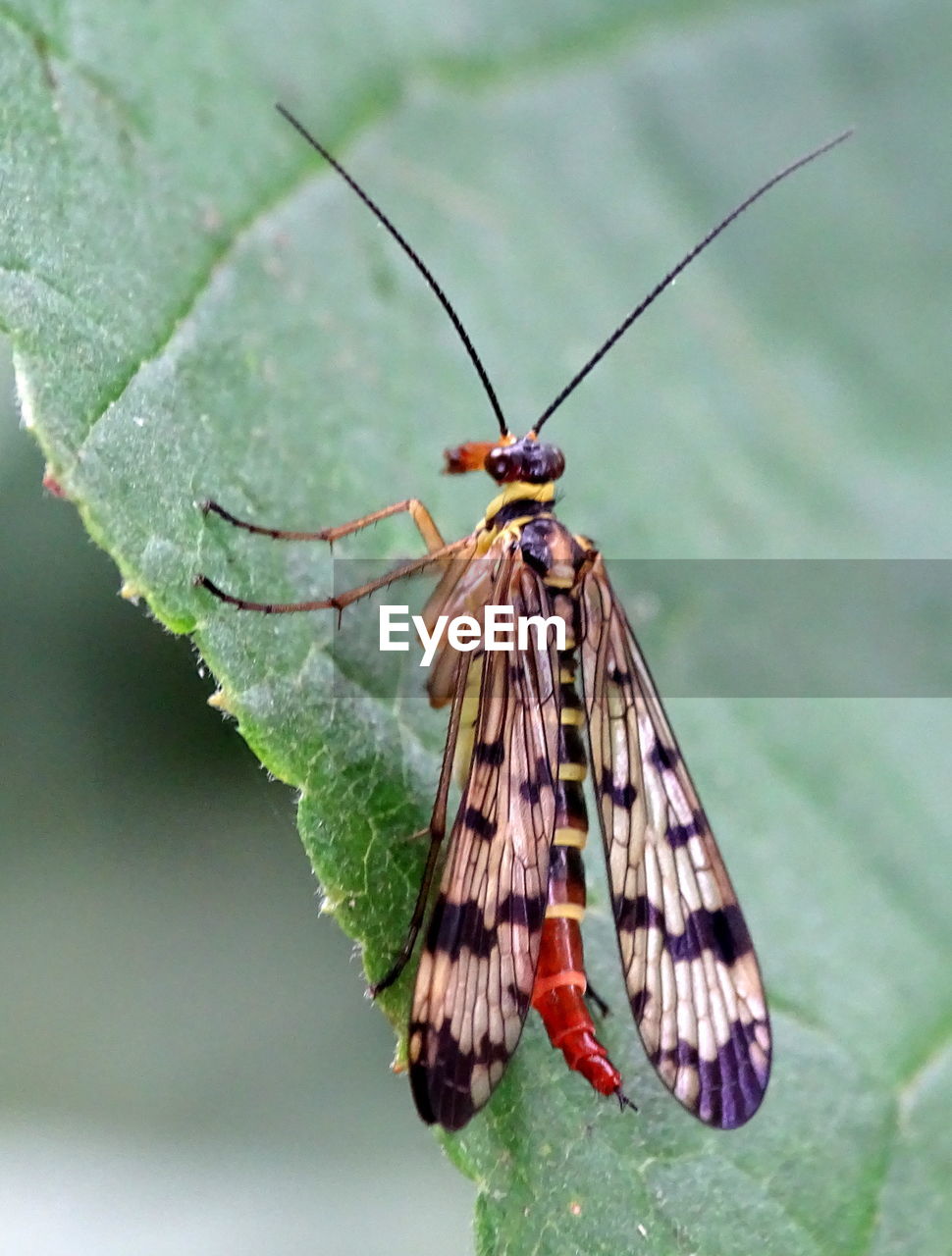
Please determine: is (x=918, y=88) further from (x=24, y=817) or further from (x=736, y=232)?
(x=24, y=817)

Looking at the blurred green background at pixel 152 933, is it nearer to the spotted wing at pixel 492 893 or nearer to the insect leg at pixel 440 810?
the insect leg at pixel 440 810

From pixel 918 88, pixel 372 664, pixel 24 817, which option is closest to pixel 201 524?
pixel 372 664

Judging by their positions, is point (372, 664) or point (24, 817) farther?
point (24, 817)

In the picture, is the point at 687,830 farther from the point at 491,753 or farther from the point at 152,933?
the point at 152,933

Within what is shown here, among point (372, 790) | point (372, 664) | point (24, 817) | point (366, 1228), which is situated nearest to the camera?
point (372, 790)

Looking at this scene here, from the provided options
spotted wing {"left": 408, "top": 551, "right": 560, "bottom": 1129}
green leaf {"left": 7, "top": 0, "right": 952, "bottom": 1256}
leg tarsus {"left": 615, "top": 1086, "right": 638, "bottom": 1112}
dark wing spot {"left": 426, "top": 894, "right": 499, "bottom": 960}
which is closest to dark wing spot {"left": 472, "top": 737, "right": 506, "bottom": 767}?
spotted wing {"left": 408, "top": 551, "right": 560, "bottom": 1129}

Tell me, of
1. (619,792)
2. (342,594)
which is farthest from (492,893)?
(342,594)

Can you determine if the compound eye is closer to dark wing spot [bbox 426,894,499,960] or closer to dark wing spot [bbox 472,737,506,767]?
dark wing spot [bbox 472,737,506,767]

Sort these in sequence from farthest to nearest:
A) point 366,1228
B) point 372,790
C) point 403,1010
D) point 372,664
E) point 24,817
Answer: point 24,817, point 366,1228, point 372,664, point 372,790, point 403,1010
